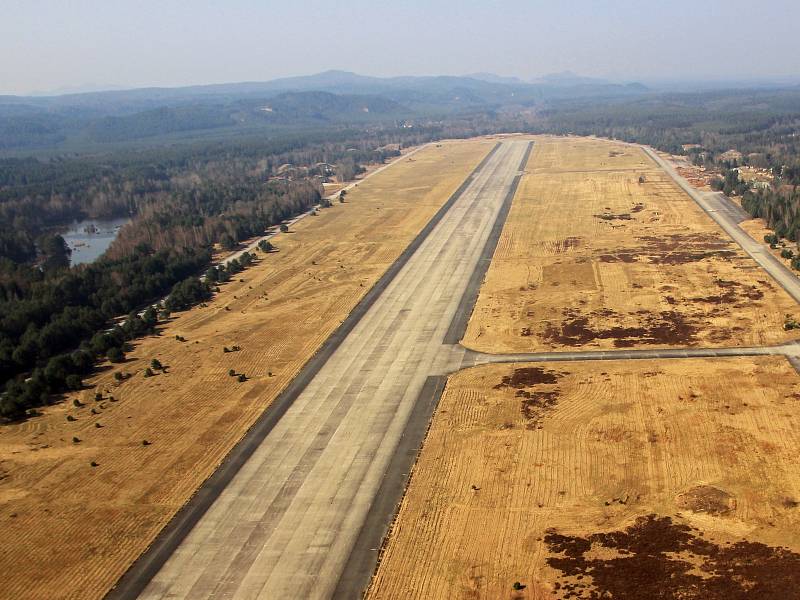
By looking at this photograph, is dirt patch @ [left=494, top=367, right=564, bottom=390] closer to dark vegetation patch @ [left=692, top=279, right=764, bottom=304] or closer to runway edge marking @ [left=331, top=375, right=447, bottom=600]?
runway edge marking @ [left=331, top=375, right=447, bottom=600]

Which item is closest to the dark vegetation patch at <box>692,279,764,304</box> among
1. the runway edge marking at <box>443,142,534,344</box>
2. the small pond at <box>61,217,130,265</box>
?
the runway edge marking at <box>443,142,534,344</box>

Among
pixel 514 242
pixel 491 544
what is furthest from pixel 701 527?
pixel 514 242

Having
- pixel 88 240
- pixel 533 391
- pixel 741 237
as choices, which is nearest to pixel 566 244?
pixel 741 237

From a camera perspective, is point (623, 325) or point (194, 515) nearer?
point (194, 515)

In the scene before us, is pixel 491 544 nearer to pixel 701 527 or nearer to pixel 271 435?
pixel 701 527

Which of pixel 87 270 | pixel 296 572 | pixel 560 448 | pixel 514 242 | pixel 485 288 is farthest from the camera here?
pixel 514 242

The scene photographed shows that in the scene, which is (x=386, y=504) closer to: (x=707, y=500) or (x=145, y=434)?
(x=707, y=500)
